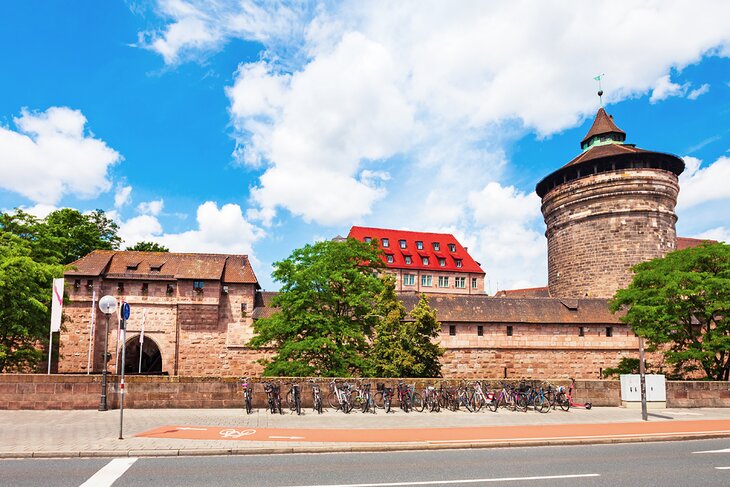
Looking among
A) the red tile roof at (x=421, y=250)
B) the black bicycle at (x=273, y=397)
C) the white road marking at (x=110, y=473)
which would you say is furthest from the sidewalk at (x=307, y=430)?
the red tile roof at (x=421, y=250)

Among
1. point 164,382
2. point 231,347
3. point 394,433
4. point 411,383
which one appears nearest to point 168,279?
point 231,347

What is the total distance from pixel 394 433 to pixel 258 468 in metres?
4.58

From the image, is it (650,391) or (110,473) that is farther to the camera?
(650,391)

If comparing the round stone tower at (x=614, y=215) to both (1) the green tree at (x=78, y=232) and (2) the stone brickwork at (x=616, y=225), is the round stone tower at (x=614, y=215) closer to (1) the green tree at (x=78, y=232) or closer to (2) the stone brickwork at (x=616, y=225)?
(2) the stone brickwork at (x=616, y=225)

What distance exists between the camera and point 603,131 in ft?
171

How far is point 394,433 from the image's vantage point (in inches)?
493

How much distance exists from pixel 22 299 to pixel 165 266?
16.9 m

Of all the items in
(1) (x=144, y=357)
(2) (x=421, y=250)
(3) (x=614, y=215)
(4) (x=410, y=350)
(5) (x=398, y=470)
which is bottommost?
(1) (x=144, y=357)

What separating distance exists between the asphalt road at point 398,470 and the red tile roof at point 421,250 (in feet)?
177

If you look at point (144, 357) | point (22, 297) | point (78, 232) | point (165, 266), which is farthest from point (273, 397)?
point (78, 232)

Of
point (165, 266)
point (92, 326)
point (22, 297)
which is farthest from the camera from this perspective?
point (165, 266)

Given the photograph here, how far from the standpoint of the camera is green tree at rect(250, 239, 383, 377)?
24625 millimetres

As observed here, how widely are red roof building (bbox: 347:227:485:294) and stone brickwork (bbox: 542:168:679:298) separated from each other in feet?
59.8

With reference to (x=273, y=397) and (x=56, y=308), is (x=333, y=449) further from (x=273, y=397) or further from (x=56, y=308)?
(x=56, y=308)
